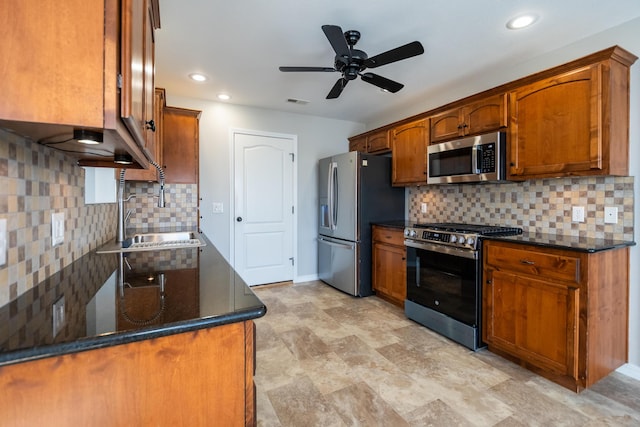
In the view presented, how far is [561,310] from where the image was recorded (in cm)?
197

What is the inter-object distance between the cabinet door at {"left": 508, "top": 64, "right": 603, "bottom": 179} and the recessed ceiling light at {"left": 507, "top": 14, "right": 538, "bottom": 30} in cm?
42

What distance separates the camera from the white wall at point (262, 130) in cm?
382

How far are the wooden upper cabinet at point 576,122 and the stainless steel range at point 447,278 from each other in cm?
65

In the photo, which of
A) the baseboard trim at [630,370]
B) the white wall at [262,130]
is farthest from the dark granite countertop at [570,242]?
the white wall at [262,130]

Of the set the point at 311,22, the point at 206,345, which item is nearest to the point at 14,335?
the point at 206,345

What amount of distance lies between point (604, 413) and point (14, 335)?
262cm

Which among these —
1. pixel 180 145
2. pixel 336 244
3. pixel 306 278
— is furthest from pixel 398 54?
pixel 306 278

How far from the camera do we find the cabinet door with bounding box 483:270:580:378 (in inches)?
76.1

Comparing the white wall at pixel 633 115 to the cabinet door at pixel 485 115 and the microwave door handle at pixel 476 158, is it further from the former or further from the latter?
the microwave door handle at pixel 476 158

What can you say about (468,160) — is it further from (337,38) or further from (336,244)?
(336,244)

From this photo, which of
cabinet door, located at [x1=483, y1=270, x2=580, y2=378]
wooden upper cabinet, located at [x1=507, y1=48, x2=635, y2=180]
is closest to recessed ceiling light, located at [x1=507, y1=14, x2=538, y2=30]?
wooden upper cabinet, located at [x1=507, y1=48, x2=635, y2=180]

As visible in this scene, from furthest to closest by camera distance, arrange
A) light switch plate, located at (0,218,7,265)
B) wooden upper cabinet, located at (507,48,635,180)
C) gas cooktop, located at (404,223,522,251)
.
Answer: gas cooktop, located at (404,223,522,251), wooden upper cabinet, located at (507,48,635,180), light switch plate, located at (0,218,7,265)

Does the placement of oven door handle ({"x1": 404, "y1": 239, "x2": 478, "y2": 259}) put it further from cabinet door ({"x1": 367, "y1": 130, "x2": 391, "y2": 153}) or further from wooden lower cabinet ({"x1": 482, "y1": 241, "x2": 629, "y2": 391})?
cabinet door ({"x1": 367, "y1": 130, "x2": 391, "y2": 153})

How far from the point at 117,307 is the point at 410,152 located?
125 inches
